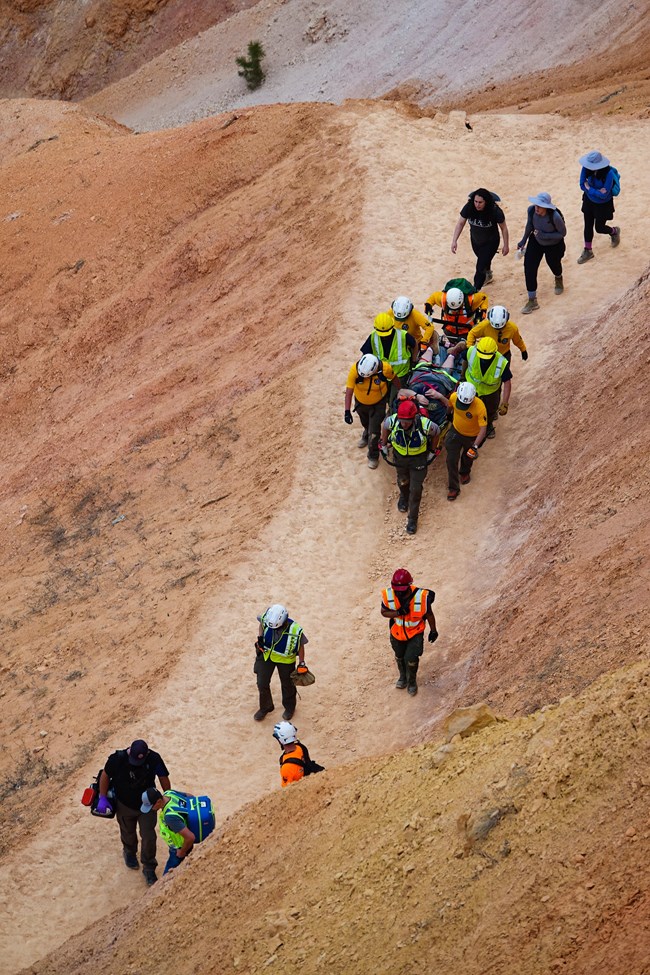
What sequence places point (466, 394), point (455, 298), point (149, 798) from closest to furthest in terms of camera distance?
point (149, 798) < point (466, 394) < point (455, 298)

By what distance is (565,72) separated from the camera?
29.4m

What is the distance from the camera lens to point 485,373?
44.3 ft

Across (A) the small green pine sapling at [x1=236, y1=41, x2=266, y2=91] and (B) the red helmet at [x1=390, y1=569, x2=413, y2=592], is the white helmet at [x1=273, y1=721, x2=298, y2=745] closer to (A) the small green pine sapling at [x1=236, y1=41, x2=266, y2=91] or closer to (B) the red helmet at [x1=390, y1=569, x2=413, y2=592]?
(B) the red helmet at [x1=390, y1=569, x2=413, y2=592]

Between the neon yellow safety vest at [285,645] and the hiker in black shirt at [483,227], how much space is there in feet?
23.1

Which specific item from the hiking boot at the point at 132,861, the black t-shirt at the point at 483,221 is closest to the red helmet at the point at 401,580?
the hiking boot at the point at 132,861

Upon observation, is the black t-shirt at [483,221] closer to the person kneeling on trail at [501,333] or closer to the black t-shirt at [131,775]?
the person kneeling on trail at [501,333]

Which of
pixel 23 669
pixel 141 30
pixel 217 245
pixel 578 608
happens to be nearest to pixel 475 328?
pixel 578 608

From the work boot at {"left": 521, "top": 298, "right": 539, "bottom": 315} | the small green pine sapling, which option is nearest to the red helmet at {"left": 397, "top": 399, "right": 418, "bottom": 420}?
the work boot at {"left": 521, "top": 298, "right": 539, "bottom": 315}

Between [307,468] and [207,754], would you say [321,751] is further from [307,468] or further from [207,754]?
[307,468]

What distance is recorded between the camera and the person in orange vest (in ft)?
36.1

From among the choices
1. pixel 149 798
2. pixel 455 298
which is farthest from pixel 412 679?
pixel 455 298

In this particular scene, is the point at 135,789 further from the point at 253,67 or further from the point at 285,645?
the point at 253,67

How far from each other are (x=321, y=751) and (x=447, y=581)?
99.0 inches

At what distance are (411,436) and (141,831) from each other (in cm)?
519
